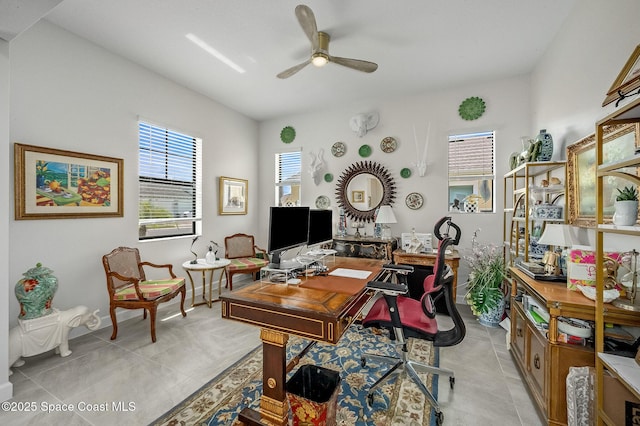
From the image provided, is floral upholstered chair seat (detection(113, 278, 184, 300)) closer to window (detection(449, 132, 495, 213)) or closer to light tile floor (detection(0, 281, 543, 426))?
light tile floor (detection(0, 281, 543, 426))

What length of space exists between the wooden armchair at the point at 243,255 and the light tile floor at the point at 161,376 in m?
1.05

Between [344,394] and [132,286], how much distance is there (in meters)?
2.59

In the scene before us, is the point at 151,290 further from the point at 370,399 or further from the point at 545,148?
the point at 545,148

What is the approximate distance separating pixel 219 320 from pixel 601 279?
349cm

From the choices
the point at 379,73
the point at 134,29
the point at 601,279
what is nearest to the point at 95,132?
the point at 134,29

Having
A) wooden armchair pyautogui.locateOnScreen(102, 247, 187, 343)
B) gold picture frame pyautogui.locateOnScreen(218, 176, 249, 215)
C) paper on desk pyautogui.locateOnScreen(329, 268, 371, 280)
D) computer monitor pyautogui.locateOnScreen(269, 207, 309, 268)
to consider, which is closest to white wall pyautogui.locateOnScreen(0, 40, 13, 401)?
wooden armchair pyautogui.locateOnScreen(102, 247, 187, 343)

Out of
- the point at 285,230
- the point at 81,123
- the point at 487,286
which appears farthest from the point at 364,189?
the point at 81,123

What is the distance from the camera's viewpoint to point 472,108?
382 centimetres

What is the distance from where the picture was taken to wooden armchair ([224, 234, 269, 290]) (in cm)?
405

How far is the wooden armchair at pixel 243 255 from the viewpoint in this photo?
4047mm

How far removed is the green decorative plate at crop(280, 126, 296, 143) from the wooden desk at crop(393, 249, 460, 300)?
293 centimetres

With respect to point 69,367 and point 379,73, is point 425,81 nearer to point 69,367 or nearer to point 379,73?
point 379,73

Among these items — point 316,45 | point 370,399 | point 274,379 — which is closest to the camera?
point 274,379

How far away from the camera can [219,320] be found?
329 centimetres
